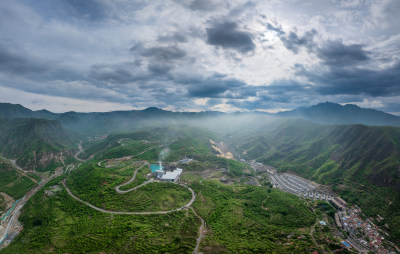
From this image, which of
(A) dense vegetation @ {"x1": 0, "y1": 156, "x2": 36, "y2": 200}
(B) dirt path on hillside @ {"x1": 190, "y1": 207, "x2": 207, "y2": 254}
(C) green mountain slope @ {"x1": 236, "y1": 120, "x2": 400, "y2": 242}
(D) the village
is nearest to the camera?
(B) dirt path on hillside @ {"x1": 190, "y1": 207, "x2": 207, "y2": 254}

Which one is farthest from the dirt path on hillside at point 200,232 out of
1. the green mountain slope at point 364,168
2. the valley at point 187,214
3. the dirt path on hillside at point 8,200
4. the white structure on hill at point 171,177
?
the dirt path on hillside at point 8,200

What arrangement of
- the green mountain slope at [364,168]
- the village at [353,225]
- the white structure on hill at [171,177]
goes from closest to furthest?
1. the village at [353,225]
2. the green mountain slope at [364,168]
3. the white structure on hill at [171,177]

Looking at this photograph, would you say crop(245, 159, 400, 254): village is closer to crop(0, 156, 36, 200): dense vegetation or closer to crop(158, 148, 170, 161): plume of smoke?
crop(158, 148, 170, 161): plume of smoke

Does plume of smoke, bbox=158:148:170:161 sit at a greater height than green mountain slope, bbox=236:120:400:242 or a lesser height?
greater

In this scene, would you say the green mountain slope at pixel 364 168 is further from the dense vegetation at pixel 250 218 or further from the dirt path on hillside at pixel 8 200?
the dirt path on hillside at pixel 8 200

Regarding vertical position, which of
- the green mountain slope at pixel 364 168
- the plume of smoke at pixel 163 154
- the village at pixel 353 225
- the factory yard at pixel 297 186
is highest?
the plume of smoke at pixel 163 154

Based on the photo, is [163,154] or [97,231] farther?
[163,154]

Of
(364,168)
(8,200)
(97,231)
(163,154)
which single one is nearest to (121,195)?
(97,231)

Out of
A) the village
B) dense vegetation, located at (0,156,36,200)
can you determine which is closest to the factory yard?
the village

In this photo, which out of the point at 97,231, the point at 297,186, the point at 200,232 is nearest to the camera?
the point at 97,231

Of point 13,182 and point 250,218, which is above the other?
point 13,182

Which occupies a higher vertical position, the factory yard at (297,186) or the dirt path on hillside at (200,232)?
the dirt path on hillside at (200,232)

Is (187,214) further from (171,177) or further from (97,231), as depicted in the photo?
(171,177)
